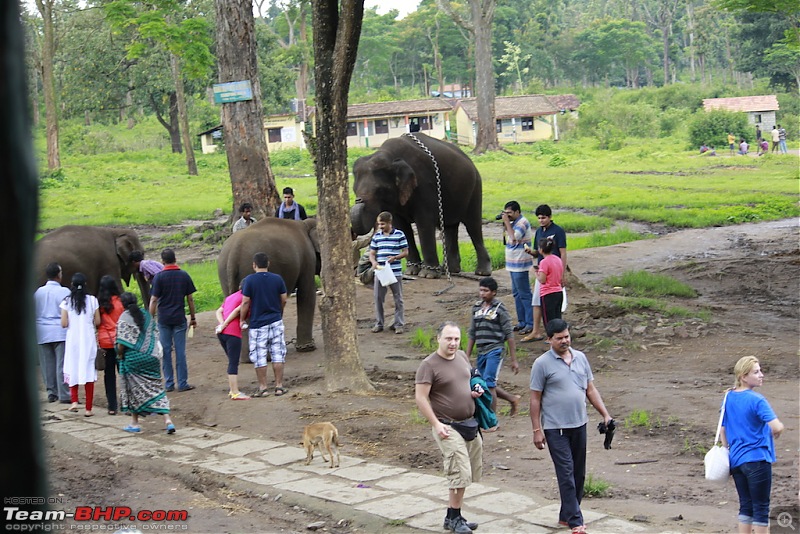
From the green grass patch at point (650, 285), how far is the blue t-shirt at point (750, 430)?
9.11m

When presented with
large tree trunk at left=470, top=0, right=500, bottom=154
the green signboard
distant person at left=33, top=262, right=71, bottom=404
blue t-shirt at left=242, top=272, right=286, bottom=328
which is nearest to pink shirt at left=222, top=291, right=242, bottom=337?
blue t-shirt at left=242, top=272, right=286, bottom=328

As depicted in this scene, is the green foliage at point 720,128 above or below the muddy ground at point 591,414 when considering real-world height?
above

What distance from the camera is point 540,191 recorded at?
34844 mm

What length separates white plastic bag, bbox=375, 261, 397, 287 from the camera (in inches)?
534

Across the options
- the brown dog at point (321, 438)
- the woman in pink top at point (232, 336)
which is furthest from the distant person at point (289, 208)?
the brown dog at point (321, 438)

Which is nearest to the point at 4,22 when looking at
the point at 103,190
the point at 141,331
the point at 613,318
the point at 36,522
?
the point at 36,522

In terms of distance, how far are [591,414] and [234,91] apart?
10487 mm

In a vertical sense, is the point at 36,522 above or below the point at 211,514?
above

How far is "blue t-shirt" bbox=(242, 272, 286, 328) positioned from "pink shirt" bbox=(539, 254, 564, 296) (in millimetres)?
3182

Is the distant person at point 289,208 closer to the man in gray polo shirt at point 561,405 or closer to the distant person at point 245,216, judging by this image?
the distant person at point 245,216

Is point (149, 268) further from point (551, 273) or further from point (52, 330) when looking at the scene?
point (551, 273)

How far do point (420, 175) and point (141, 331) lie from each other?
893 cm

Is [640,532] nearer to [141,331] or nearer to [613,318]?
[141,331]

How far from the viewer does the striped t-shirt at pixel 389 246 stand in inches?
537
